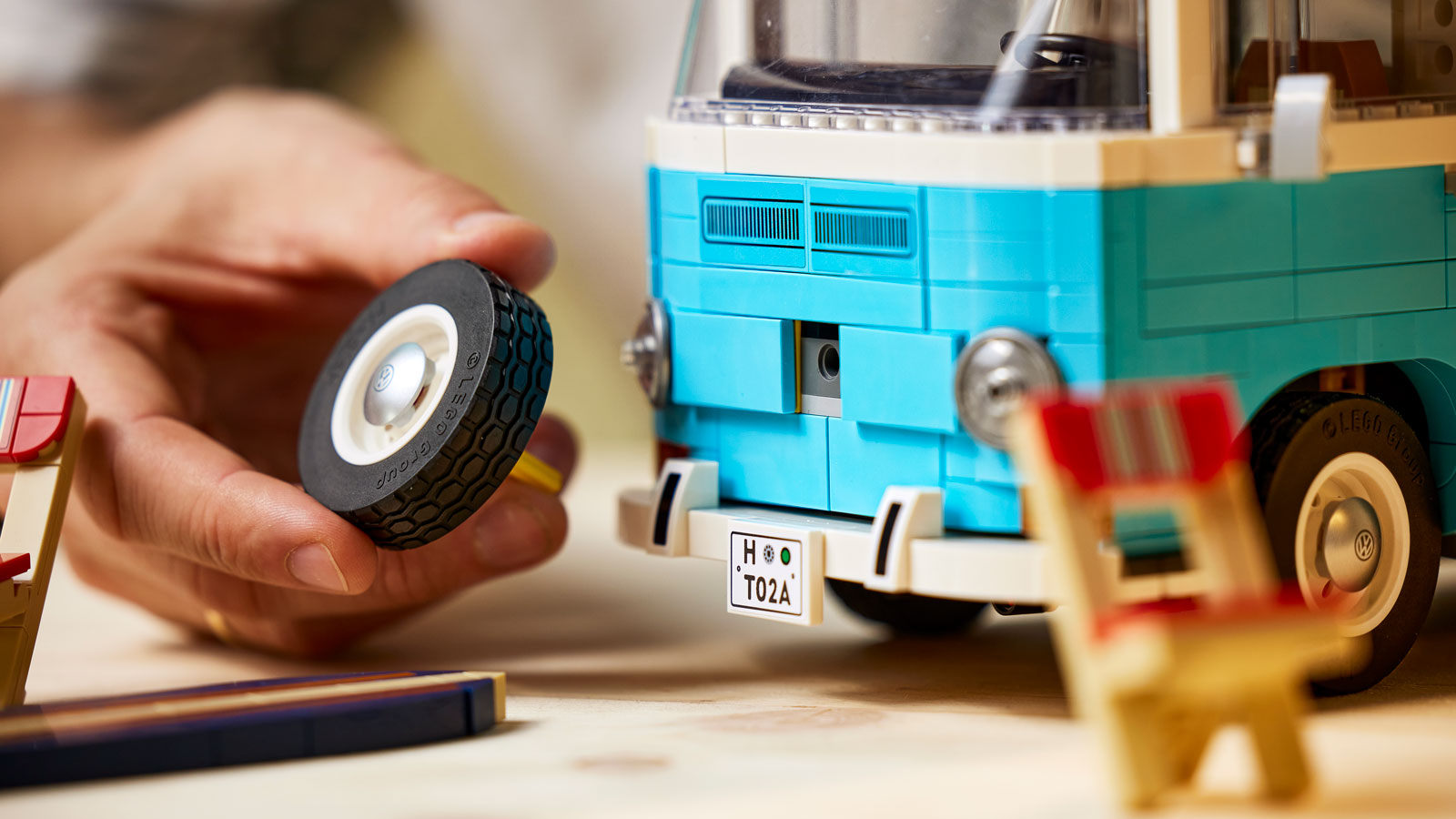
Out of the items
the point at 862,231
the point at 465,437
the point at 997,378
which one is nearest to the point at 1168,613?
the point at 997,378

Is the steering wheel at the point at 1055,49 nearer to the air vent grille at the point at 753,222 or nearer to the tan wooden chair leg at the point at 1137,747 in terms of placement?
the air vent grille at the point at 753,222

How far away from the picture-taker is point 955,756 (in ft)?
7.93

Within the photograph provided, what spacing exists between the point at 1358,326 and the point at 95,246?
244cm

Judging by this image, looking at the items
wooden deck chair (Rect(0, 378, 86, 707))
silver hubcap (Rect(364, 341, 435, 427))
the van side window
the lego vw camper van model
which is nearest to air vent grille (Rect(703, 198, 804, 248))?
the lego vw camper van model

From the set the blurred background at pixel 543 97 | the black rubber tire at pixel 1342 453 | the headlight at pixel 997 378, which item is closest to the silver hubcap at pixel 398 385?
the headlight at pixel 997 378

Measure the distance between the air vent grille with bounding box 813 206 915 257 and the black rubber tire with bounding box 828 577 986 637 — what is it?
90 cm

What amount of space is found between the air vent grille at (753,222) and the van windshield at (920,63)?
15 cm

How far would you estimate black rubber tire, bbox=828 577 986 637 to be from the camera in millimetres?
3514

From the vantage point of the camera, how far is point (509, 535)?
3.20 metres

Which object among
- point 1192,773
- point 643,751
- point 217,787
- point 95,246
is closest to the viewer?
point 1192,773

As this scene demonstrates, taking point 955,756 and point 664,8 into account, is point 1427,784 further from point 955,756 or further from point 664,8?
point 664,8

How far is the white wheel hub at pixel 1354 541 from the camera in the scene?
272 cm

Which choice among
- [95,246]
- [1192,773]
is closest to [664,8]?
[95,246]

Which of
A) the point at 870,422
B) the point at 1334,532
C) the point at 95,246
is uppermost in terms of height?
the point at 95,246
